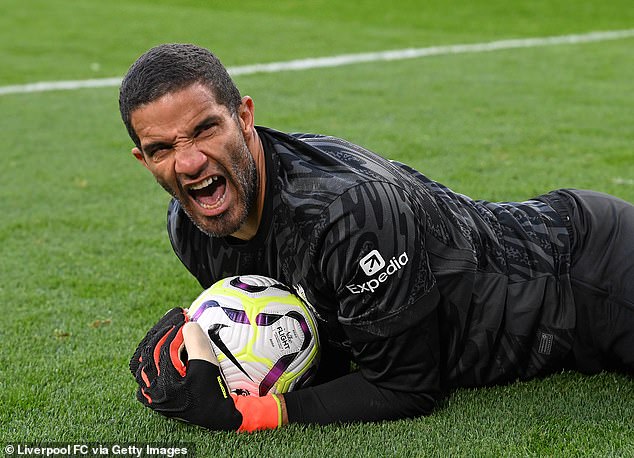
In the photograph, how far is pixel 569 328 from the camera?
3496 mm

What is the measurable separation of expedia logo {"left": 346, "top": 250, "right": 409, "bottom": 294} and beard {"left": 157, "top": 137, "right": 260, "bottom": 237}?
45cm

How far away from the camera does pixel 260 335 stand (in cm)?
331

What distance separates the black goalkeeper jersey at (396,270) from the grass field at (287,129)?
0.45 feet

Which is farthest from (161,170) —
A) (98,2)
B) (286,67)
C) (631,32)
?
(98,2)

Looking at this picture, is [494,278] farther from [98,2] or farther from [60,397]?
[98,2]

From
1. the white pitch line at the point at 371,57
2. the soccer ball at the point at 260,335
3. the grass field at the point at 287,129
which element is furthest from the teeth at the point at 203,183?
the white pitch line at the point at 371,57

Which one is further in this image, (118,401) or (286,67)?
(286,67)

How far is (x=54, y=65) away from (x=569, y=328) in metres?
12.6

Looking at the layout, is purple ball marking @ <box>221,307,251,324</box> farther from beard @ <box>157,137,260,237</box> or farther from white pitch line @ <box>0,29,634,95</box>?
white pitch line @ <box>0,29,634,95</box>

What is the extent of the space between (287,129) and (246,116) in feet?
19.4

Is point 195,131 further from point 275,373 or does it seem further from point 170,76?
point 275,373

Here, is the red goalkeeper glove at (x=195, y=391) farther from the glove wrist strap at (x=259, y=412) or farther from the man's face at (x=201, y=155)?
the man's face at (x=201, y=155)

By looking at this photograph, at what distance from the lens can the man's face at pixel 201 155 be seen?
297 cm

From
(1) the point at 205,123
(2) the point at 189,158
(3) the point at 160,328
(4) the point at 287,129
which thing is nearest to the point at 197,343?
(3) the point at 160,328
